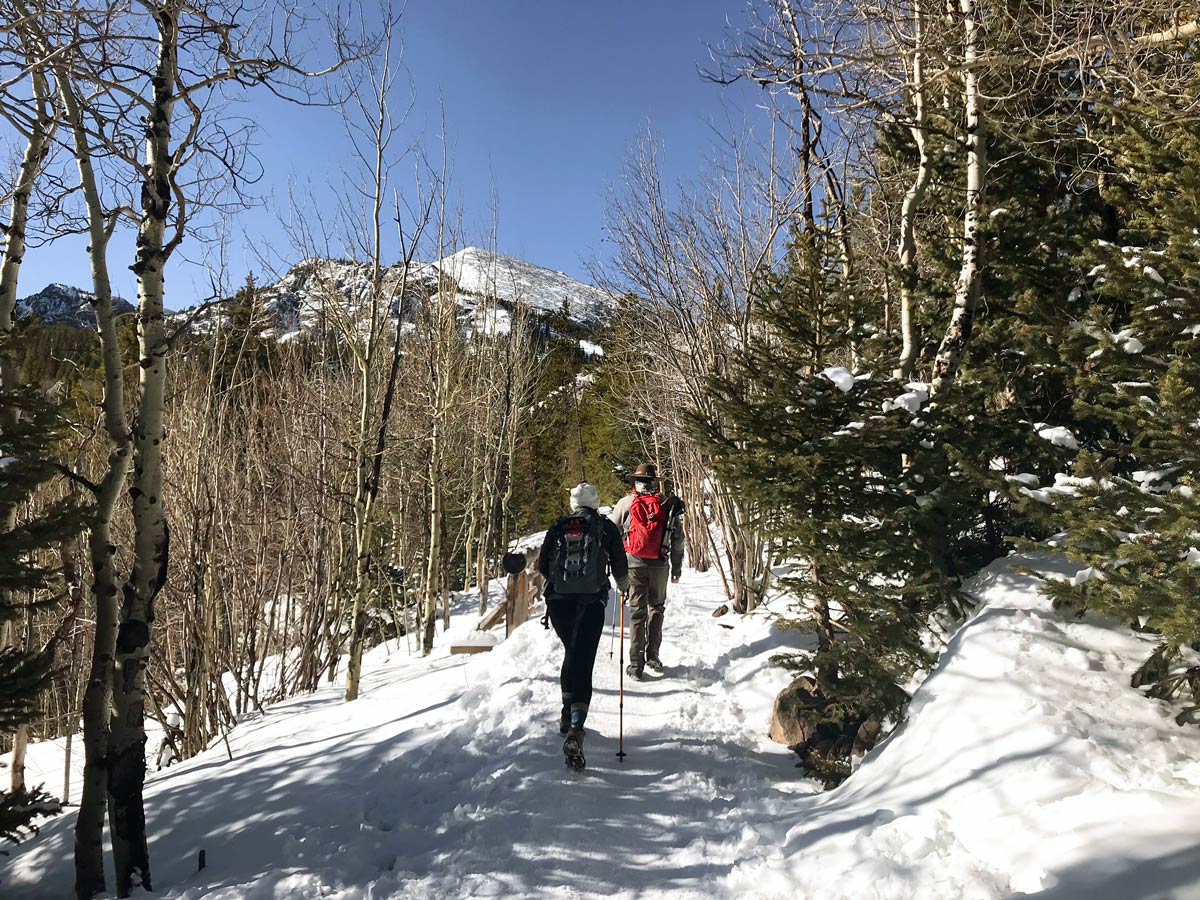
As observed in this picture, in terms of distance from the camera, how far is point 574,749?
454 cm

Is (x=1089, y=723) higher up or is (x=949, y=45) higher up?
(x=949, y=45)

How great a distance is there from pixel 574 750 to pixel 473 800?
30.3 inches

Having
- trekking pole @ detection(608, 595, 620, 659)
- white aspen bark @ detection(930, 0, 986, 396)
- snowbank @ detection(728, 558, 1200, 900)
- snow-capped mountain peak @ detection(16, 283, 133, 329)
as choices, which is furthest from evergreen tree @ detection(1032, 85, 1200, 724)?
snow-capped mountain peak @ detection(16, 283, 133, 329)

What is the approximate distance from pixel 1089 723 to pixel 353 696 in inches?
280

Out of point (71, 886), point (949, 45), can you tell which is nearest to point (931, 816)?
point (71, 886)

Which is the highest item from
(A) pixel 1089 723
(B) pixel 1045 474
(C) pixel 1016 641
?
(B) pixel 1045 474

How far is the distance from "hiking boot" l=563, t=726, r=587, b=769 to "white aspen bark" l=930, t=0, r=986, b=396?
401cm

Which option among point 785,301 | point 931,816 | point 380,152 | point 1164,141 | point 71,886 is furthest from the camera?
point 380,152

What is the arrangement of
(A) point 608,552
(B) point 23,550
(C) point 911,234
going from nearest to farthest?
(B) point 23,550, (A) point 608,552, (C) point 911,234

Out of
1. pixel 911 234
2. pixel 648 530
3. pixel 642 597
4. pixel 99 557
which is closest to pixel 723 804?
pixel 642 597

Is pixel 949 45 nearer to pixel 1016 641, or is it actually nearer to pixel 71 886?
pixel 1016 641

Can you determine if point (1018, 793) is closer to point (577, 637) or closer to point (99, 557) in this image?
point (577, 637)

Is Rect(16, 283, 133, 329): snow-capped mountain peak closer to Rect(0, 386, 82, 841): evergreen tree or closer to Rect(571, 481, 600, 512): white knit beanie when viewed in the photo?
Rect(0, 386, 82, 841): evergreen tree

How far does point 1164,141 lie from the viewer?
4.36 metres
